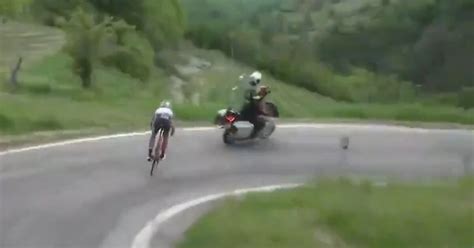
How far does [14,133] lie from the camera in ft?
49.3

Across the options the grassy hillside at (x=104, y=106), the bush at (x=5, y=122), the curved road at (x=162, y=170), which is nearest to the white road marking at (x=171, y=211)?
the curved road at (x=162, y=170)

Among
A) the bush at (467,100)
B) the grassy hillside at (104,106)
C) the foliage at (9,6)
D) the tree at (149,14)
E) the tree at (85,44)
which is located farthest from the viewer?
the tree at (149,14)

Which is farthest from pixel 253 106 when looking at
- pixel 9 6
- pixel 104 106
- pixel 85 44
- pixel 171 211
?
pixel 9 6

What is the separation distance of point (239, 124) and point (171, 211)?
173 inches

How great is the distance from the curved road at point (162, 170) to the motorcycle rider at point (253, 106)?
1.29 ft

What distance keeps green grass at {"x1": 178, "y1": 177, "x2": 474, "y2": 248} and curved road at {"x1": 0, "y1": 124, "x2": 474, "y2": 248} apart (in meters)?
0.73

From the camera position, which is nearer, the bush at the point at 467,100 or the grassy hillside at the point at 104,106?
the grassy hillside at the point at 104,106

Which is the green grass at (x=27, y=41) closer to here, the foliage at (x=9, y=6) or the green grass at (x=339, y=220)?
the foliage at (x=9, y=6)

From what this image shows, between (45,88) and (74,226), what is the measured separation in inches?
533

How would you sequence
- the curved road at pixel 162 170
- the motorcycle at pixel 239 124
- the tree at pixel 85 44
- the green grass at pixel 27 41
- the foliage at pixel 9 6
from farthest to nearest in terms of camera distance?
the green grass at pixel 27 41 → the tree at pixel 85 44 → the foliage at pixel 9 6 → the motorcycle at pixel 239 124 → the curved road at pixel 162 170

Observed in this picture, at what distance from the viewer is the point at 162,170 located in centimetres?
1398

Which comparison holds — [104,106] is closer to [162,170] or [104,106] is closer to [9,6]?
[162,170]

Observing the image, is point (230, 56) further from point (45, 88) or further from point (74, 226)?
point (74, 226)

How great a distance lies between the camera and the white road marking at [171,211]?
10180 mm
